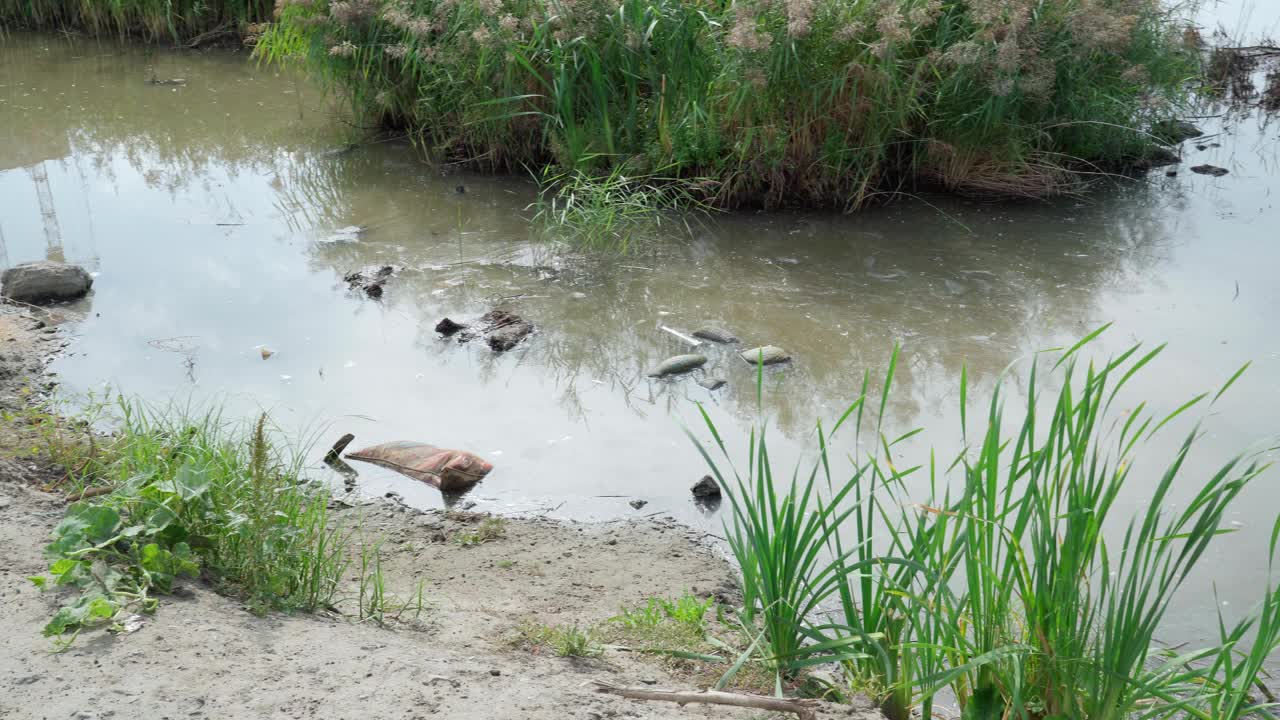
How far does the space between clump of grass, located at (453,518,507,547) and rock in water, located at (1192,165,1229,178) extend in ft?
20.1

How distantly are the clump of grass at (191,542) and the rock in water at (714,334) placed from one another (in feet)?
8.30

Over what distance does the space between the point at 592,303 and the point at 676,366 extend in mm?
905

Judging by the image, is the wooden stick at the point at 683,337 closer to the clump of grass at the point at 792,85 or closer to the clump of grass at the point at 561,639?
the clump of grass at the point at 792,85

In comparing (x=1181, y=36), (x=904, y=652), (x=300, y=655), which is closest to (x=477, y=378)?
(x=300, y=655)

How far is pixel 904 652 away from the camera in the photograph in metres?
2.54

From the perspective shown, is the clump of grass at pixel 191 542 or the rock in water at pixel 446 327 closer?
the clump of grass at pixel 191 542

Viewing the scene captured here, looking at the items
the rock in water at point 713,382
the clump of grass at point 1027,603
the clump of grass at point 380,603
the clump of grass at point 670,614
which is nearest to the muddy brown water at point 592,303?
the rock in water at point 713,382

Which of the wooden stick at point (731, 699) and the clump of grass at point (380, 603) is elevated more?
the wooden stick at point (731, 699)

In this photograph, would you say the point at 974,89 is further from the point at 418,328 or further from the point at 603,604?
the point at 603,604

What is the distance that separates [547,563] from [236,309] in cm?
284

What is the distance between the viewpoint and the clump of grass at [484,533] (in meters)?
3.77

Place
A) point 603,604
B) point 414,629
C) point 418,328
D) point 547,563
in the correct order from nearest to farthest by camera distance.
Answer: point 414,629
point 603,604
point 547,563
point 418,328

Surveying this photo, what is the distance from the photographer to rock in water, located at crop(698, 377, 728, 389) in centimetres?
485

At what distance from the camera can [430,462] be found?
418 cm
